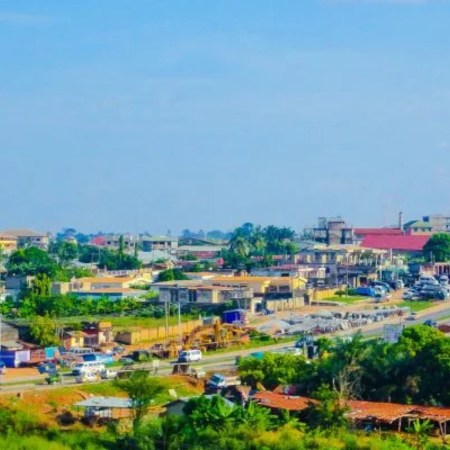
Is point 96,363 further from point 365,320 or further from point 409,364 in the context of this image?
point 365,320

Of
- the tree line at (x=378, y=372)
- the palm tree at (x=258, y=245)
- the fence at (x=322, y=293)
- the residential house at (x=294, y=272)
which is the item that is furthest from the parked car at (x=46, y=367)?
the palm tree at (x=258, y=245)

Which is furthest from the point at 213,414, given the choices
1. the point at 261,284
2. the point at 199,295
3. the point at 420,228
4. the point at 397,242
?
the point at 420,228

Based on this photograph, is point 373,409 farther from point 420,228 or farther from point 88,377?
point 420,228

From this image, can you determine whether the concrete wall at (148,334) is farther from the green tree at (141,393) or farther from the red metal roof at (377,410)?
the red metal roof at (377,410)

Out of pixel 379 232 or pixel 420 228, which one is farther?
pixel 420 228

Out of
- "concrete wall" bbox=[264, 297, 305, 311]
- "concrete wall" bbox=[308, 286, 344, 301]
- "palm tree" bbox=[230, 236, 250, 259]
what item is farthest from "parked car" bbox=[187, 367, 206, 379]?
"palm tree" bbox=[230, 236, 250, 259]

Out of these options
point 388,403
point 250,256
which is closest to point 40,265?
point 250,256
